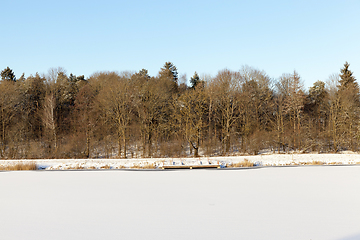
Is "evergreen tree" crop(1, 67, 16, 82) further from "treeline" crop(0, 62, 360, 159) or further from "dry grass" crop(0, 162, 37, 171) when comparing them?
"dry grass" crop(0, 162, 37, 171)

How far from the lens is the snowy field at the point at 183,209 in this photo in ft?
19.5

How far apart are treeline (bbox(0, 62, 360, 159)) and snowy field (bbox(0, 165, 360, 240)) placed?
19466 millimetres

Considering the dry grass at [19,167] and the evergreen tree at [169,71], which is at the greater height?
the evergreen tree at [169,71]

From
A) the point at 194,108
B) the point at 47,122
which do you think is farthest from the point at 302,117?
the point at 47,122

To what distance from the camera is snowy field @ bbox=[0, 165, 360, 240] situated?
5.95m

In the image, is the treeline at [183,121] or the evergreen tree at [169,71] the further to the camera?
the evergreen tree at [169,71]

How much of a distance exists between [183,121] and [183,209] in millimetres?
25053

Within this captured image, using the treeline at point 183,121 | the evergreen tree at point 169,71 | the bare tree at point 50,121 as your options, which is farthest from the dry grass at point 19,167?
the evergreen tree at point 169,71

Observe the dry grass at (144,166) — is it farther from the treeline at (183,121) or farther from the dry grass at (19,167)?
the treeline at (183,121)

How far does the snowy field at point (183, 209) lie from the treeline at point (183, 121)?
1947 centimetres

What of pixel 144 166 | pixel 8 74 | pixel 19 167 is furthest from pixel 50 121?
pixel 8 74

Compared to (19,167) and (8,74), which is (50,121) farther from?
(8,74)

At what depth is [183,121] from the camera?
3278 centimetres

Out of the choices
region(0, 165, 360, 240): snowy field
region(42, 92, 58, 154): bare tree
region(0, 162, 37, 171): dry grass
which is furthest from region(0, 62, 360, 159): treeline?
region(0, 165, 360, 240): snowy field
